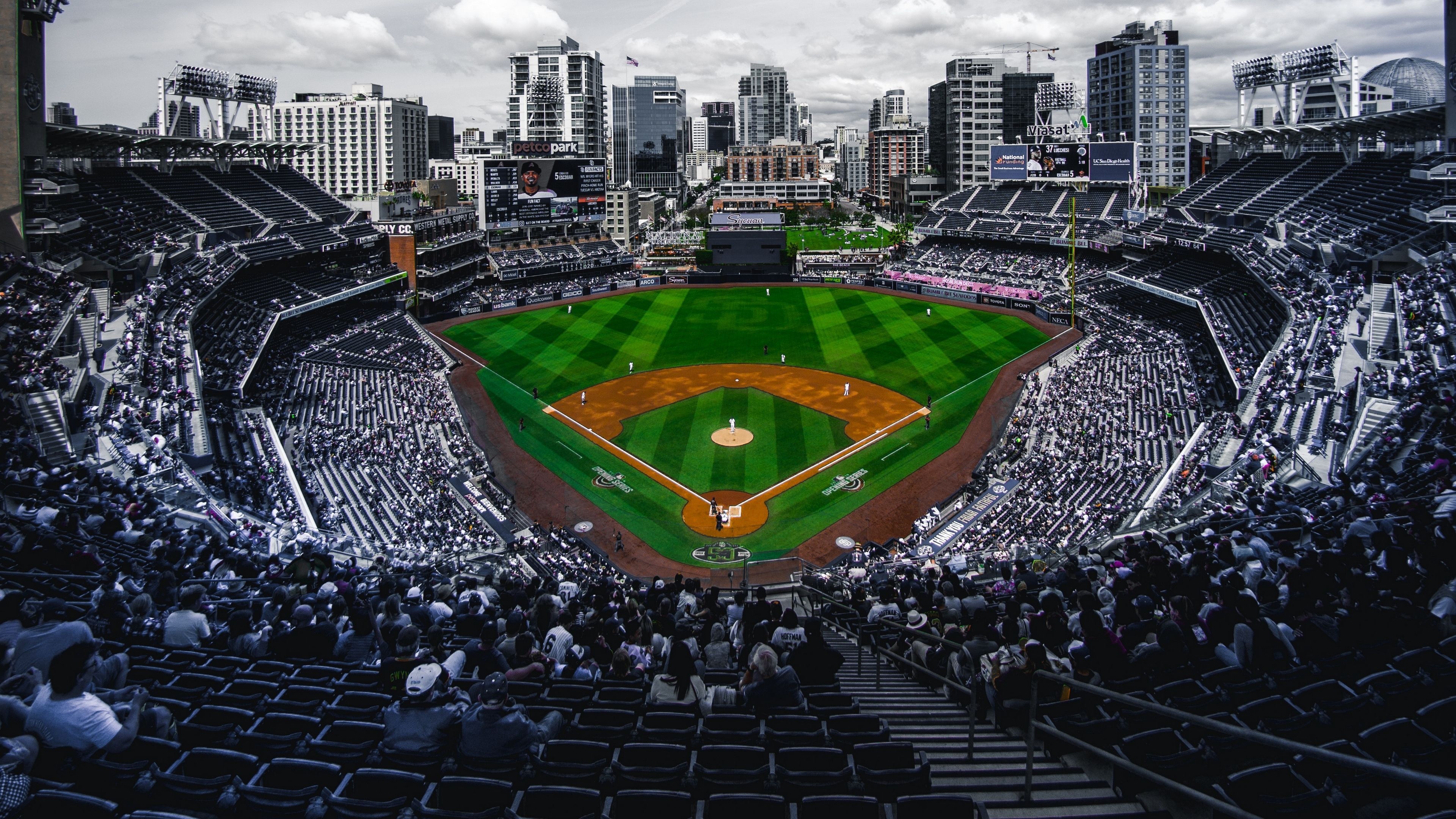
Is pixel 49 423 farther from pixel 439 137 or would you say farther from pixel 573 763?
pixel 439 137

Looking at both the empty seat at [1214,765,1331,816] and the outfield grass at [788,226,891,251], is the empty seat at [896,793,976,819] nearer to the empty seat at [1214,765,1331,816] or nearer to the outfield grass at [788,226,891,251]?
the empty seat at [1214,765,1331,816]

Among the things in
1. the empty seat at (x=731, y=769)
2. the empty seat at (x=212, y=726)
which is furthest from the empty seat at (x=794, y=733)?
the empty seat at (x=212, y=726)

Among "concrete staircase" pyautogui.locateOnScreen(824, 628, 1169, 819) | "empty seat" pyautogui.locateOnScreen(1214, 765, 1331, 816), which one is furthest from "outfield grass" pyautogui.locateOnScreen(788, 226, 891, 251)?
"empty seat" pyautogui.locateOnScreen(1214, 765, 1331, 816)

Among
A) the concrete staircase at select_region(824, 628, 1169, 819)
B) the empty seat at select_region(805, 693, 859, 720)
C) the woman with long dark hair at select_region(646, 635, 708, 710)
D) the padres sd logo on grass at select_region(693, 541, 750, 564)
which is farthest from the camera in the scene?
the padres sd logo on grass at select_region(693, 541, 750, 564)

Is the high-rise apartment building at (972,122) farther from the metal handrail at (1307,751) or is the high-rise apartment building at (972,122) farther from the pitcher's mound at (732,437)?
the metal handrail at (1307,751)

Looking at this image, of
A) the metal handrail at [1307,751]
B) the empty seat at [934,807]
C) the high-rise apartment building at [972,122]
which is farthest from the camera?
the high-rise apartment building at [972,122]

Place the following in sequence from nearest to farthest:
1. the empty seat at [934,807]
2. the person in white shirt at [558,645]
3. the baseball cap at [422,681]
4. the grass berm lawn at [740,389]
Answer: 1. the empty seat at [934,807]
2. the baseball cap at [422,681]
3. the person in white shirt at [558,645]
4. the grass berm lawn at [740,389]

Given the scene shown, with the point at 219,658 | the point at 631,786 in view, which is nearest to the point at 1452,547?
the point at 631,786
